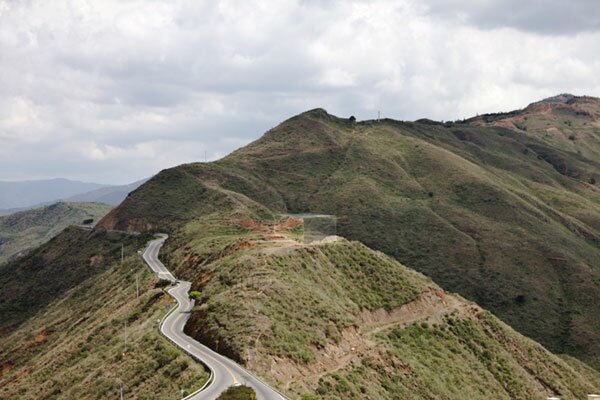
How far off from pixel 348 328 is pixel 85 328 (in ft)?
114

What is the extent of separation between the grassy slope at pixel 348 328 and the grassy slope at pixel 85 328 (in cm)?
472

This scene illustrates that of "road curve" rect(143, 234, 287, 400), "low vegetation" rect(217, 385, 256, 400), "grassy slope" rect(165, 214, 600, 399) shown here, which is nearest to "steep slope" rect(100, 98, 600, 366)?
"grassy slope" rect(165, 214, 600, 399)

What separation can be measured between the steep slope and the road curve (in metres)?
58.8

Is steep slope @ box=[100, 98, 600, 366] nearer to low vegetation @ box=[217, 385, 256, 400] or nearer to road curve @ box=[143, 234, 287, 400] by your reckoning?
road curve @ box=[143, 234, 287, 400]

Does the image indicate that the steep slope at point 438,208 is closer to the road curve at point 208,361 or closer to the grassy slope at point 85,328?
the grassy slope at point 85,328

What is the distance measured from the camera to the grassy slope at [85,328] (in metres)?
41.8

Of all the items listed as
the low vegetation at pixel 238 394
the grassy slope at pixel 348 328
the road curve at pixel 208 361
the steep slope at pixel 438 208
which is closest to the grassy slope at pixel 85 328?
the road curve at pixel 208 361

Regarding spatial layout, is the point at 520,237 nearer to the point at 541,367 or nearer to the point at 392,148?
the point at 392,148

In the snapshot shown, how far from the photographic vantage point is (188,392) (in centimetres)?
3544

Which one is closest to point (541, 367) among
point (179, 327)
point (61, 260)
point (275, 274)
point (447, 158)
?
point (275, 274)

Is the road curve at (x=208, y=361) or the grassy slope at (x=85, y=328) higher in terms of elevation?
the road curve at (x=208, y=361)

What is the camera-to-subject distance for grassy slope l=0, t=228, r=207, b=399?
41.8 meters

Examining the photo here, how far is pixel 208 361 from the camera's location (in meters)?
39.7

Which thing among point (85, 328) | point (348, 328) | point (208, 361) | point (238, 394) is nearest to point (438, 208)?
point (85, 328)
